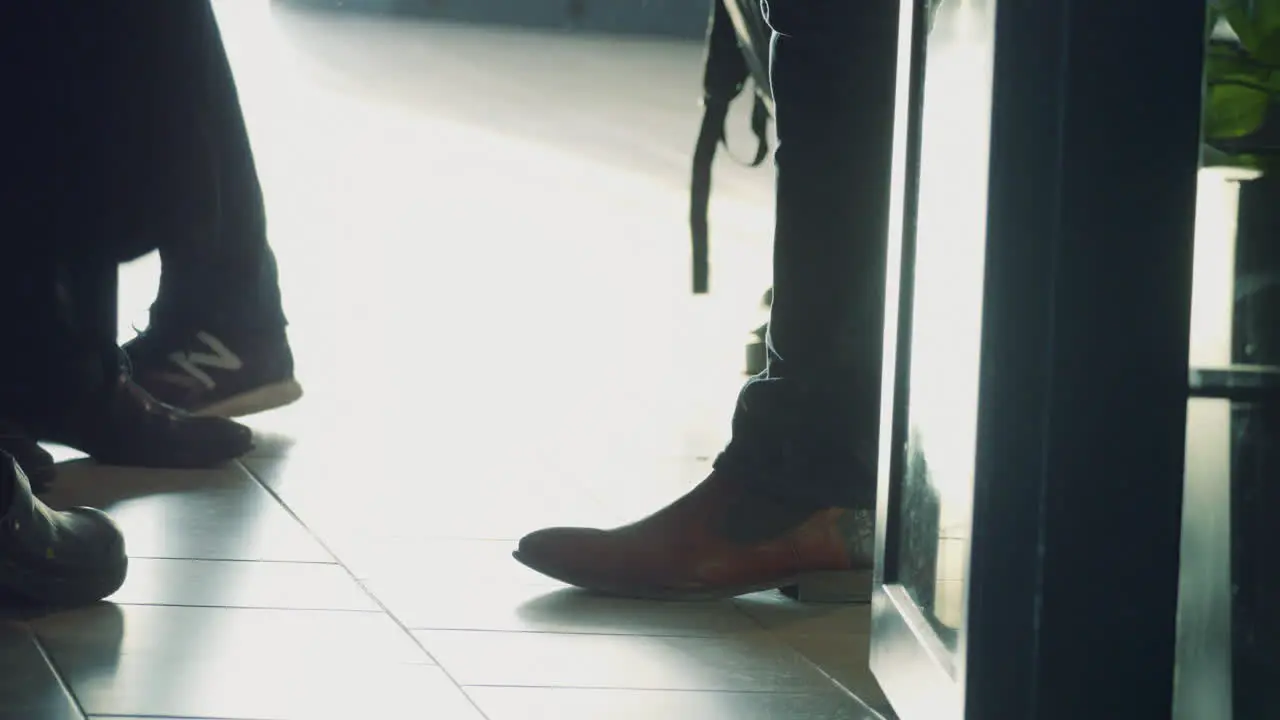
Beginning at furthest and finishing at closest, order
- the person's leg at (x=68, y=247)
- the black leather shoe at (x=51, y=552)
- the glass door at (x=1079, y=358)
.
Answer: the person's leg at (x=68, y=247), the black leather shoe at (x=51, y=552), the glass door at (x=1079, y=358)

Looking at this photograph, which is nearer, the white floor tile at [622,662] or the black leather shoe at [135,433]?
the white floor tile at [622,662]

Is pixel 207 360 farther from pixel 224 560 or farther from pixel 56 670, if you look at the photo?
pixel 56 670

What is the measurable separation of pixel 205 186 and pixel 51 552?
0.75 m

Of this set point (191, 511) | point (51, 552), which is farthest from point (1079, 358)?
point (191, 511)

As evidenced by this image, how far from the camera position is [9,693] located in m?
1.06

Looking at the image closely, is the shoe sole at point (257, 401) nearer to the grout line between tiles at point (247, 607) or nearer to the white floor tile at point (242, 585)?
the white floor tile at point (242, 585)

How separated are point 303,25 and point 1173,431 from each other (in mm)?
7911

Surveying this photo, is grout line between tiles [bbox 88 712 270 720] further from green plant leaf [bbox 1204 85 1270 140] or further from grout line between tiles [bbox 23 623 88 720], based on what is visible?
green plant leaf [bbox 1204 85 1270 140]

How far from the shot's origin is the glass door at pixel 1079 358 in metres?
0.77

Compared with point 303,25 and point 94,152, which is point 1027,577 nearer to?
point 94,152

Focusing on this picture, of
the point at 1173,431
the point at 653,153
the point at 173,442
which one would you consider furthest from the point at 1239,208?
the point at 653,153

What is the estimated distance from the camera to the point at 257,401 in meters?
2.16

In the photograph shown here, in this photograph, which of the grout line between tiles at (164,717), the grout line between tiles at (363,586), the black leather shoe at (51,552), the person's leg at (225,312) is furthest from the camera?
the person's leg at (225,312)

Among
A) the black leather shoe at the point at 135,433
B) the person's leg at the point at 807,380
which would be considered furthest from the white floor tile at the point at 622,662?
the black leather shoe at the point at 135,433
